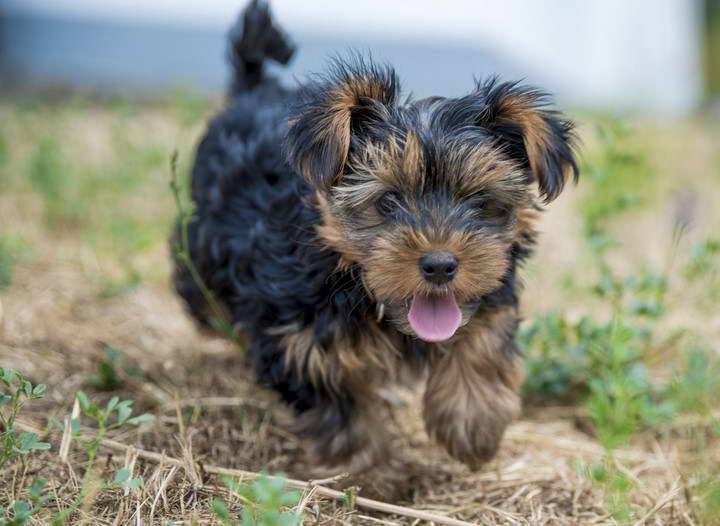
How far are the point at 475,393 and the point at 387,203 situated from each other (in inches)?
36.1

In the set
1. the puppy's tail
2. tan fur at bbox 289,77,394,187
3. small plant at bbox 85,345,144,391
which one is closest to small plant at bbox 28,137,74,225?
the puppy's tail

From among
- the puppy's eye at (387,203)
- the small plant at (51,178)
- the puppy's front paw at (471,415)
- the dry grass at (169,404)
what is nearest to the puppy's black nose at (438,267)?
the puppy's eye at (387,203)

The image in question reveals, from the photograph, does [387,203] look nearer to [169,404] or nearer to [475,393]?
[475,393]

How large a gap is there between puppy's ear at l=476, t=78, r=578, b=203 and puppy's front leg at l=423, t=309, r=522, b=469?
1.91 feet

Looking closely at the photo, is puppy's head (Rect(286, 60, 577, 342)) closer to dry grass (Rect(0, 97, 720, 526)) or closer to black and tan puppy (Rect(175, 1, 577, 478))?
black and tan puppy (Rect(175, 1, 577, 478))

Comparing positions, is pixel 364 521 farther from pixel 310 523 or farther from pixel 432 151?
pixel 432 151

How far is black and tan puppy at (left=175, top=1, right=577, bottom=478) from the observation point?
2.65 m

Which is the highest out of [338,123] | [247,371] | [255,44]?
[255,44]

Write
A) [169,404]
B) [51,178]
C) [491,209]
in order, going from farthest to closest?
[51,178], [169,404], [491,209]

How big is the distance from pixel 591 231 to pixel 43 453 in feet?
8.59

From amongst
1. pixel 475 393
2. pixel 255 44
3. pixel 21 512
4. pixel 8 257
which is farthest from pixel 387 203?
pixel 8 257

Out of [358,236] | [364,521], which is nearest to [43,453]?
[364,521]

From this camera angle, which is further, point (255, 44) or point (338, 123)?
point (255, 44)

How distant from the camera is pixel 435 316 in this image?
8.85 ft
